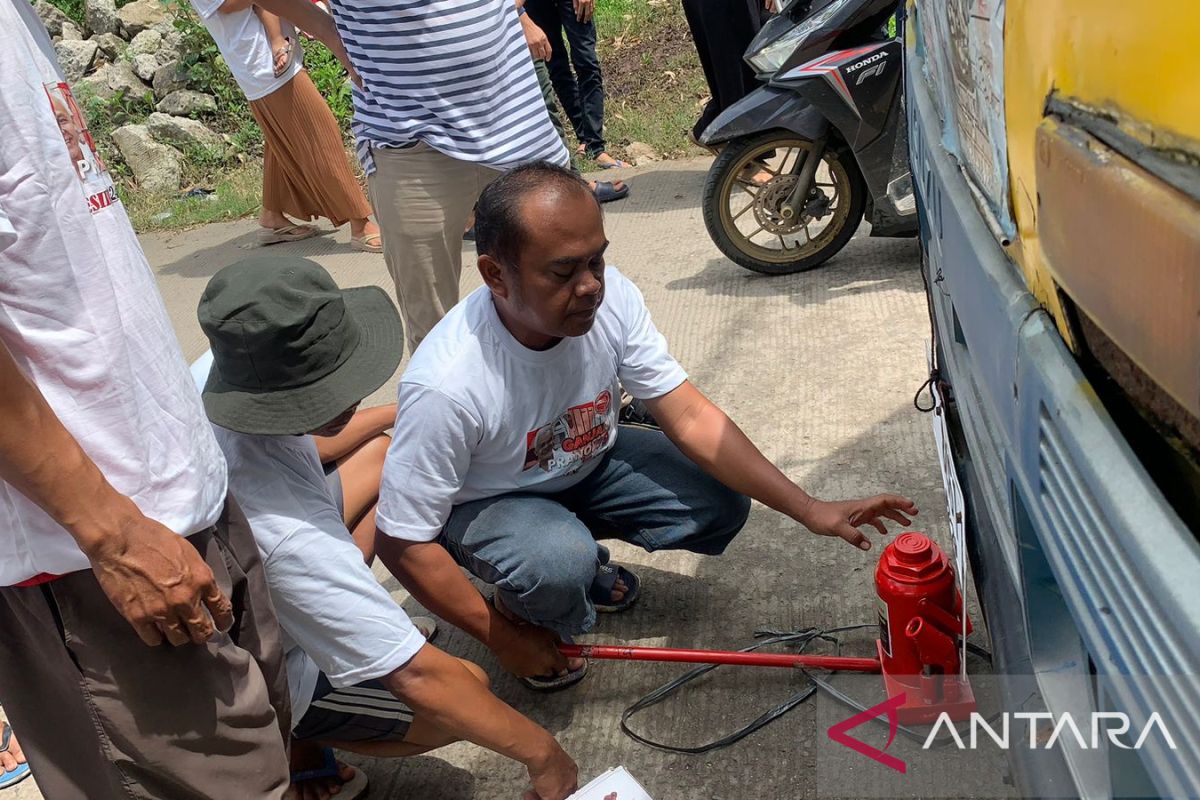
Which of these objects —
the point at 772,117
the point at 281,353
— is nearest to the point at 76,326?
the point at 281,353

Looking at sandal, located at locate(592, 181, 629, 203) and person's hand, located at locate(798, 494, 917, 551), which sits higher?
person's hand, located at locate(798, 494, 917, 551)

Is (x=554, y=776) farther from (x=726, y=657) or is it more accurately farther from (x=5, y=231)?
(x=5, y=231)

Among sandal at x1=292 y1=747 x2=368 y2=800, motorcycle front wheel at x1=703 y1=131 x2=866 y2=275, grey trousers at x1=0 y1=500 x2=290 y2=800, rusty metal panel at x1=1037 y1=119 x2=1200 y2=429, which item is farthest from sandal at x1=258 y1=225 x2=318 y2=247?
rusty metal panel at x1=1037 y1=119 x2=1200 y2=429

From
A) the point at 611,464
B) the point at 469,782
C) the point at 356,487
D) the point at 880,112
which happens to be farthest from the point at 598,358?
the point at 880,112

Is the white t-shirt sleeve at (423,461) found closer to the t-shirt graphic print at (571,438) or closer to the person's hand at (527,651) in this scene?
the t-shirt graphic print at (571,438)

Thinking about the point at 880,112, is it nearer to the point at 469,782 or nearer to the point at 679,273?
the point at 679,273

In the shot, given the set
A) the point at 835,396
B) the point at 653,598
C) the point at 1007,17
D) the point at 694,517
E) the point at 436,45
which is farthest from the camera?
the point at 835,396

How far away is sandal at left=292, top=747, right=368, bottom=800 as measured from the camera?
2.22 m

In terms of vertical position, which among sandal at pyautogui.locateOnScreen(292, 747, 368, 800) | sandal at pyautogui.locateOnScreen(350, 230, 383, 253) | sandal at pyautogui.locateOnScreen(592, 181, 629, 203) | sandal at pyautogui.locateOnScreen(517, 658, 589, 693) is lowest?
sandal at pyautogui.locateOnScreen(517, 658, 589, 693)

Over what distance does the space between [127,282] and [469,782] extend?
1.20 m

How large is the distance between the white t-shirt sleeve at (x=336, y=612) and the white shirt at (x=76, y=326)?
0.81 ft

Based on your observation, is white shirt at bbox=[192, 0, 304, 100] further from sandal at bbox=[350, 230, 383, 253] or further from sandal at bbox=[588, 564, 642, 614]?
sandal at bbox=[588, 564, 642, 614]

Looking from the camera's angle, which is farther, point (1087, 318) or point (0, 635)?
point (0, 635)

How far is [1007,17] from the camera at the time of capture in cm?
122
